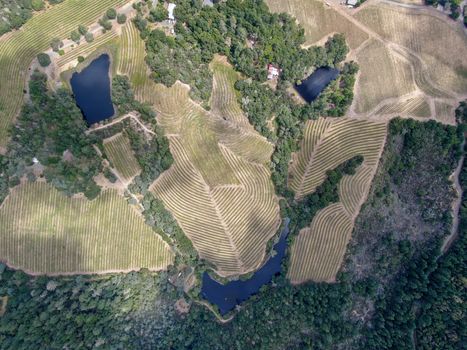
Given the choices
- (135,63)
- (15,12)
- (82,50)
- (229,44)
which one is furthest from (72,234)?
(229,44)

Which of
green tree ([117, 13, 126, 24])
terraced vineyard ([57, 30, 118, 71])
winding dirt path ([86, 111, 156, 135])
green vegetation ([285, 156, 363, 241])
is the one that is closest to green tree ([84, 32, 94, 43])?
terraced vineyard ([57, 30, 118, 71])

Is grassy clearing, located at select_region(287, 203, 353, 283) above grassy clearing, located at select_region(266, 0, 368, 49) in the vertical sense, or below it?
below

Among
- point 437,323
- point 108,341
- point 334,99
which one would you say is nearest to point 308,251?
point 437,323

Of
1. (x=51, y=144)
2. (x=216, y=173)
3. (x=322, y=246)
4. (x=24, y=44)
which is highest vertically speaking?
(x=24, y=44)

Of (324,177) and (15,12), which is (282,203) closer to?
(324,177)

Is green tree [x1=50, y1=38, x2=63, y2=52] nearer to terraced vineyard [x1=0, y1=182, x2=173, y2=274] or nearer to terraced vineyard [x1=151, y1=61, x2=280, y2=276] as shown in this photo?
terraced vineyard [x1=151, y1=61, x2=280, y2=276]

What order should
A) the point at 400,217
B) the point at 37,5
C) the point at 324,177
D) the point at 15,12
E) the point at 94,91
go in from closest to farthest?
the point at 15,12, the point at 37,5, the point at 400,217, the point at 324,177, the point at 94,91

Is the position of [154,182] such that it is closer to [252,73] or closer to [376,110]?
[252,73]
